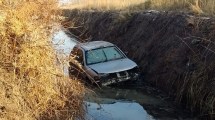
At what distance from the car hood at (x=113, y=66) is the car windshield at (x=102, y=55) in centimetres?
28

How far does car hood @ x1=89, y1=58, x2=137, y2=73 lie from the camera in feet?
48.2

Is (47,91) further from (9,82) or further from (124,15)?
(124,15)

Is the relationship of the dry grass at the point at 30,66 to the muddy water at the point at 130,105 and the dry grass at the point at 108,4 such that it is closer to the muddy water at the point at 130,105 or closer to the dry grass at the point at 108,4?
the muddy water at the point at 130,105

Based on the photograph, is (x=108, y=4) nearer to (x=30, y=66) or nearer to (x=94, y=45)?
(x=94, y=45)

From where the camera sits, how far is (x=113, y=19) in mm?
24547

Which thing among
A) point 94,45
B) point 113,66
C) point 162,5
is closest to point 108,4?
point 162,5

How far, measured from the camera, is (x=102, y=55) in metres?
15.8

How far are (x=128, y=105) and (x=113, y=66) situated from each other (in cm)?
242

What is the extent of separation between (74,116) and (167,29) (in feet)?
27.3

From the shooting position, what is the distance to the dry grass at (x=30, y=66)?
8242 millimetres

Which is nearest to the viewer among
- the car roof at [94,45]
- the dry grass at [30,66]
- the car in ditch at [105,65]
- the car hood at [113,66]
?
the dry grass at [30,66]

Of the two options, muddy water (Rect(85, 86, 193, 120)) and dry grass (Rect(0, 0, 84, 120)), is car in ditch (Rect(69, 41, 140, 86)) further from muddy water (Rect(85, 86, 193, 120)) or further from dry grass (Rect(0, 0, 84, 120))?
dry grass (Rect(0, 0, 84, 120))

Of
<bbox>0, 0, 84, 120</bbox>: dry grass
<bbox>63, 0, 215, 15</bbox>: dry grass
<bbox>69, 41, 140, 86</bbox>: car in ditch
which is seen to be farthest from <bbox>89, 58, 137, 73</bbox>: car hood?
<bbox>0, 0, 84, 120</bbox>: dry grass

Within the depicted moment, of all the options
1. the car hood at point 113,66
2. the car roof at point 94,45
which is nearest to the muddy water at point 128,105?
the car hood at point 113,66
